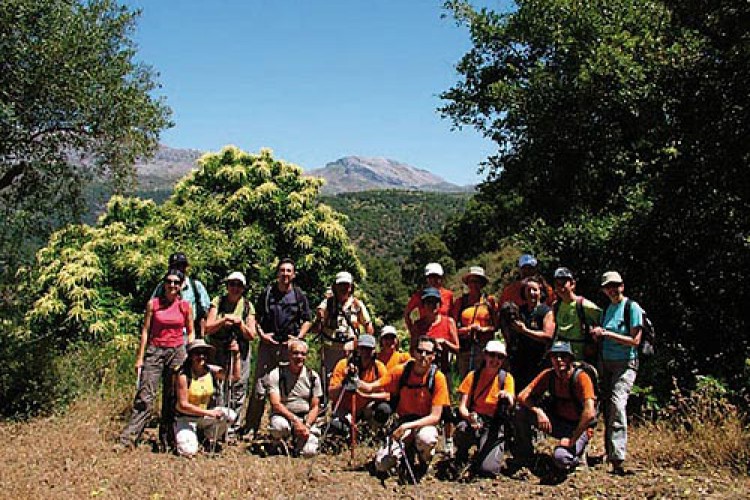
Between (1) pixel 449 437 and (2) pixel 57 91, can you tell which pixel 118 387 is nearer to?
(2) pixel 57 91

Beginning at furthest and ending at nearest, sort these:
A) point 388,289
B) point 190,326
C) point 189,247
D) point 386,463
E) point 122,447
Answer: point 388,289, point 189,247, point 190,326, point 122,447, point 386,463

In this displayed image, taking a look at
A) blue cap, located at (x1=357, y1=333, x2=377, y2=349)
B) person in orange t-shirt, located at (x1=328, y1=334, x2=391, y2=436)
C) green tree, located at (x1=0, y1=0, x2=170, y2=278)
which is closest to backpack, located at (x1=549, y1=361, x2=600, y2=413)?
person in orange t-shirt, located at (x1=328, y1=334, x2=391, y2=436)

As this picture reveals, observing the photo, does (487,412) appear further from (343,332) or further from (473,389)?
(343,332)

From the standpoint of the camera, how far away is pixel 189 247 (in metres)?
12.1

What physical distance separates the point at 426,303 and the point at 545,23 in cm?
810

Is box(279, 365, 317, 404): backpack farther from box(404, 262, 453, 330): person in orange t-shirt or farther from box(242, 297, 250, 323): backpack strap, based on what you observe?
box(404, 262, 453, 330): person in orange t-shirt

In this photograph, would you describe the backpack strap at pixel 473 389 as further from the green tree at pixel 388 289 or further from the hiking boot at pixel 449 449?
the green tree at pixel 388 289

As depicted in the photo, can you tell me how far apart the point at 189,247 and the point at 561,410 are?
7.92 metres

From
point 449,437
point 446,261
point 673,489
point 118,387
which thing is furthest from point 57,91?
point 446,261

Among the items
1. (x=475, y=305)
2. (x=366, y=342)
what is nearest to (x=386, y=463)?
(x=366, y=342)

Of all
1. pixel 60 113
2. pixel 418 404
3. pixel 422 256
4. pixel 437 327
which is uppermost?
pixel 60 113

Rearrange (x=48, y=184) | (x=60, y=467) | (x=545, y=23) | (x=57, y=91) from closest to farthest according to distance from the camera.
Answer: (x=60, y=467) → (x=57, y=91) → (x=48, y=184) → (x=545, y=23)

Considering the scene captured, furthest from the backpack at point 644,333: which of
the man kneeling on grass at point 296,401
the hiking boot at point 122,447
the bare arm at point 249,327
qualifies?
the hiking boot at point 122,447

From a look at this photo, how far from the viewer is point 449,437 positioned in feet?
22.3
